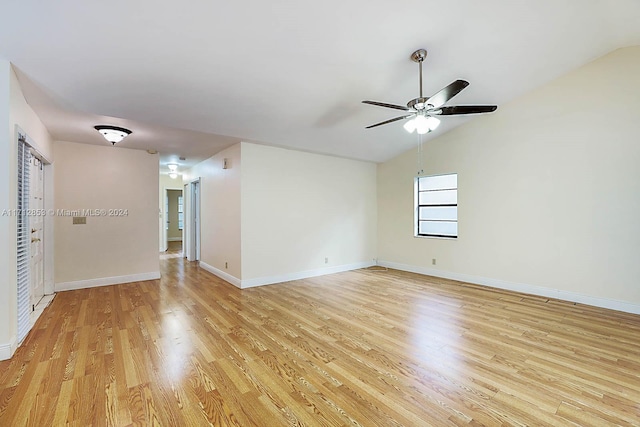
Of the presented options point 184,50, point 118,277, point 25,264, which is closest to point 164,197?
point 118,277

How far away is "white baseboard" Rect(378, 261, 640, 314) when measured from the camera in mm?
3775

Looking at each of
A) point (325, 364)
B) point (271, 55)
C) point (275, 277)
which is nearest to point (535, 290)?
point (325, 364)

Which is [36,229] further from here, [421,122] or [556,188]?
[556,188]

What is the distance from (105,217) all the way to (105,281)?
1137 mm

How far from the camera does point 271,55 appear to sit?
9.46ft

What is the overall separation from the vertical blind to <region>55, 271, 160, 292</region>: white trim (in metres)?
1.84

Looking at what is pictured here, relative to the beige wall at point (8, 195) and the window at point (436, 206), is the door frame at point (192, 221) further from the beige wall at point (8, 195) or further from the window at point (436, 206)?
the window at point (436, 206)

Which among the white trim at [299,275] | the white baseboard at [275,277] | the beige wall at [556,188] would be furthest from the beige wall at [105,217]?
the beige wall at [556,188]

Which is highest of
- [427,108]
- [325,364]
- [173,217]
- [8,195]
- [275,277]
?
[427,108]

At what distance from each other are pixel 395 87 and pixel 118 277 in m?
5.62

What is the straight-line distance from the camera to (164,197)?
9.47 metres

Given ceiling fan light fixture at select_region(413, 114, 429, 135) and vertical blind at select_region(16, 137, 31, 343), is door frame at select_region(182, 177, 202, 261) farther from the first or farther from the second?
ceiling fan light fixture at select_region(413, 114, 429, 135)

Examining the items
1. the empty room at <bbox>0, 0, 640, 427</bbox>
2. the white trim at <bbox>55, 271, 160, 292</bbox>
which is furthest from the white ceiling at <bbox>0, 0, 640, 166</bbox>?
the white trim at <bbox>55, 271, 160, 292</bbox>

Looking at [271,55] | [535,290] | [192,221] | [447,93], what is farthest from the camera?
[192,221]
